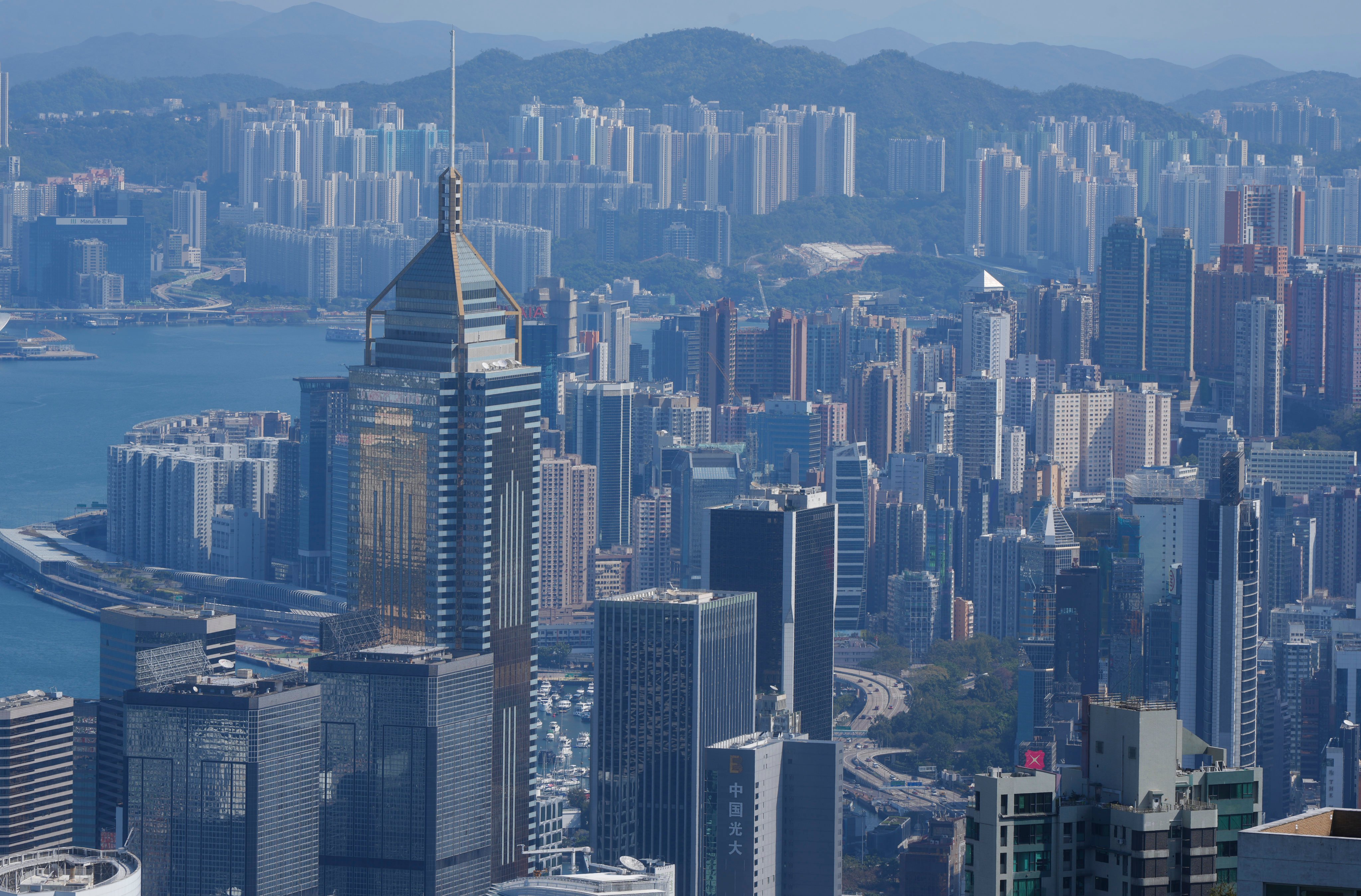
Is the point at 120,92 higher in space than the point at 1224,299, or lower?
higher

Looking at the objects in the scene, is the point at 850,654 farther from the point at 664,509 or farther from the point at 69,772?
the point at 69,772

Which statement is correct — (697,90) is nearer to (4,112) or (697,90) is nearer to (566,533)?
(4,112)

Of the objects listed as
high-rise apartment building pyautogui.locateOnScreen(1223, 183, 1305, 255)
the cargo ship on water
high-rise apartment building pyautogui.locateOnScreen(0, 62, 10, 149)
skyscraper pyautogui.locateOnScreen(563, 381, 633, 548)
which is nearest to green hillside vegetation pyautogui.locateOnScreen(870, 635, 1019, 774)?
skyscraper pyautogui.locateOnScreen(563, 381, 633, 548)

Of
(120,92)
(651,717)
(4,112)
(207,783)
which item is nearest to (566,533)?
(651,717)

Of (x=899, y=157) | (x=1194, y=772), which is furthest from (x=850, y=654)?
(x=899, y=157)

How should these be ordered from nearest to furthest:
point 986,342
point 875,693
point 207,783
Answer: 1. point 207,783
2. point 875,693
3. point 986,342

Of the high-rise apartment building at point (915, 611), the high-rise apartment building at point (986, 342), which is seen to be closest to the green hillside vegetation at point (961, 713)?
the high-rise apartment building at point (915, 611)
